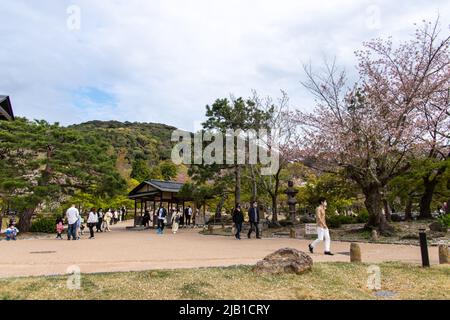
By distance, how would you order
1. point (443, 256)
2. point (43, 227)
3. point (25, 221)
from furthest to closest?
1. point (43, 227)
2. point (25, 221)
3. point (443, 256)

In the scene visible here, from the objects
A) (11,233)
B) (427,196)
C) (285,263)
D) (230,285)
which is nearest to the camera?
(230,285)

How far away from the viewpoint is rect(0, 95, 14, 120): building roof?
26225 millimetres

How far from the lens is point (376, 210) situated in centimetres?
1549

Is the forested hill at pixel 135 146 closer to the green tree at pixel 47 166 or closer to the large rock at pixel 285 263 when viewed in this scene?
the green tree at pixel 47 166

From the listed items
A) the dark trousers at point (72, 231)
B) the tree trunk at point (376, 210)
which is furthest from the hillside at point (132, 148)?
the tree trunk at point (376, 210)

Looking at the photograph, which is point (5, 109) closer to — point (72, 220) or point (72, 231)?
point (72, 231)

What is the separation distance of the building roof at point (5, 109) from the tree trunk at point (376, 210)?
24516 millimetres

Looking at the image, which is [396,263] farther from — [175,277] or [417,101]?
[417,101]

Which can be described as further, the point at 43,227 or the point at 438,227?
the point at 43,227

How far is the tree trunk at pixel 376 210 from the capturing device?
15.1m

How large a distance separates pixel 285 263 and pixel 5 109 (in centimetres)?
2790

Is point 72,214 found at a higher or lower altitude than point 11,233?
higher

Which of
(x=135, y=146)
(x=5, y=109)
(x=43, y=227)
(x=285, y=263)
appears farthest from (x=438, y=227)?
(x=135, y=146)
